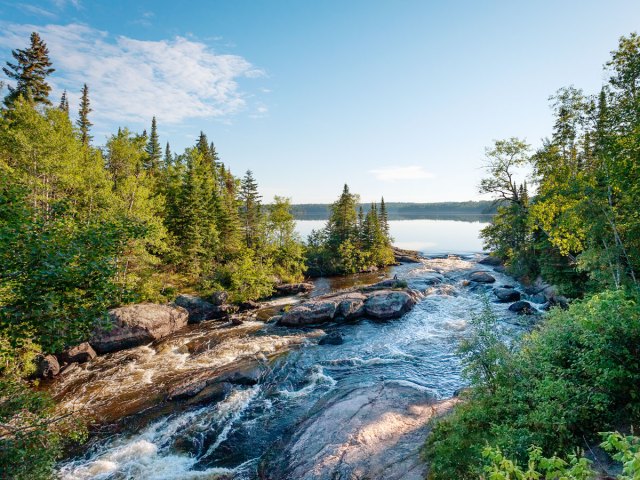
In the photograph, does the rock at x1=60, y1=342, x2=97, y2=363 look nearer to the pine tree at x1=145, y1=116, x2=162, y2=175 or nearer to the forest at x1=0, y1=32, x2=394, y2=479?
the forest at x1=0, y1=32, x2=394, y2=479

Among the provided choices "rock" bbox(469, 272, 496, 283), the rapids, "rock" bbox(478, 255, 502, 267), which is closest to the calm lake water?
"rock" bbox(469, 272, 496, 283)

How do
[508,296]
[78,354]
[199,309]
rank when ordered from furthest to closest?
[508,296], [199,309], [78,354]

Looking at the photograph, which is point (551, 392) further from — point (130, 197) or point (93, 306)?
point (130, 197)

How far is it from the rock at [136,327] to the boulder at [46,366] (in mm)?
2501

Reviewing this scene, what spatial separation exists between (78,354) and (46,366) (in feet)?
5.72

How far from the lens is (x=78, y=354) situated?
18.6 m

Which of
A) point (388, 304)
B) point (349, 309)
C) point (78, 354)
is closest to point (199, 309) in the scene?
point (78, 354)

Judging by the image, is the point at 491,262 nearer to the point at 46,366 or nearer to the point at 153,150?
the point at 46,366

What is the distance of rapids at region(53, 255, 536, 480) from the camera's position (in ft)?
30.8

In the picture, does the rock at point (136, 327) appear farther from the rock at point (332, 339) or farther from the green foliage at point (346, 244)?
the green foliage at point (346, 244)

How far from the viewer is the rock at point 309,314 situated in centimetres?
2447

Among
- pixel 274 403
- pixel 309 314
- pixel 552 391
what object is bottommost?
pixel 274 403

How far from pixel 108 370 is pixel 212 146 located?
5630 centimetres

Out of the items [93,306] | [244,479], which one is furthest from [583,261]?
[93,306]
